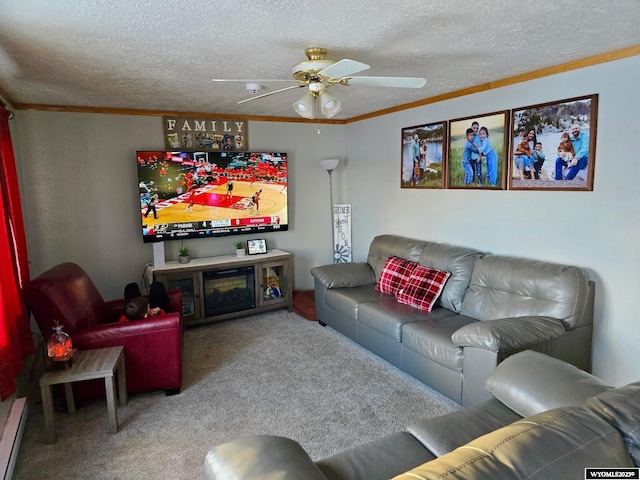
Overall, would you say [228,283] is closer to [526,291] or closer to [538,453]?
[526,291]

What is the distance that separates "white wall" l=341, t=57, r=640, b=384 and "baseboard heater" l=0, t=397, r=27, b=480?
3.65m

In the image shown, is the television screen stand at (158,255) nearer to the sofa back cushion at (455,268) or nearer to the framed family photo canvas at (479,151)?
the sofa back cushion at (455,268)

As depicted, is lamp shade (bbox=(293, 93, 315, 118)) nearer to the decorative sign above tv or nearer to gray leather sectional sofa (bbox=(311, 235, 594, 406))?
gray leather sectional sofa (bbox=(311, 235, 594, 406))

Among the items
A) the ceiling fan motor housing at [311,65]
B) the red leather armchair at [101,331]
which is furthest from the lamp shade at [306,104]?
the red leather armchair at [101,331]

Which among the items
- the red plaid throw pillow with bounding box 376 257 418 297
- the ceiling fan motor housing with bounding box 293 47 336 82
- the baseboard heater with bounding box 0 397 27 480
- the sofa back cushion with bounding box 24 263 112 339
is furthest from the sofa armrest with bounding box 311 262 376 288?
the baseboard heater with bounding box 0 397 27 480

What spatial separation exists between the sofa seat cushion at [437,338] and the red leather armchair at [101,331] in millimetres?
1747

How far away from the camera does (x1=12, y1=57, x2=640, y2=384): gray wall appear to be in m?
2.71

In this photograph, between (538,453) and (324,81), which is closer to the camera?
(538,453)

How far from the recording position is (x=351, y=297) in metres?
3.85

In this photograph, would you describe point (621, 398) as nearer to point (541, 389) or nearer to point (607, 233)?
point (541, 389)

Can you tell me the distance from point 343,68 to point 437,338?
1908 millimetres

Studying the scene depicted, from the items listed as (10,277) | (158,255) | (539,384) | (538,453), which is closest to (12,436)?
(10,277)

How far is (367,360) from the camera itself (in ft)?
11.6

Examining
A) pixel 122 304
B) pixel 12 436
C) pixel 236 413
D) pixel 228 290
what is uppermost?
pixel 122 304
